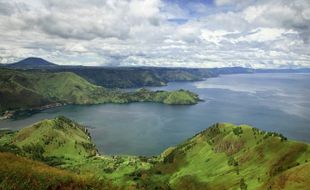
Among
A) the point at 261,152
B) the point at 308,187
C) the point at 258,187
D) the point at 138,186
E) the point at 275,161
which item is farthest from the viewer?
the point at 138,186

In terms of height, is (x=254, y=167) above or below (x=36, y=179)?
below

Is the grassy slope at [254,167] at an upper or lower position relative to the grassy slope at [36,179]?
lower

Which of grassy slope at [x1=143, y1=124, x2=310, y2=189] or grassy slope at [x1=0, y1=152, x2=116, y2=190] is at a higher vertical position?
grassy slope at [x1=0, y1=152, x2=116, y2=190]

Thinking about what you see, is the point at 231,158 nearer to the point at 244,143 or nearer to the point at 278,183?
the point at 244,143

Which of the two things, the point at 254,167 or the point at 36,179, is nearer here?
the point at 36,179

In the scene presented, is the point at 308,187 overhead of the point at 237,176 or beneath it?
overhead

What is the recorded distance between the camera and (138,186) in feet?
592

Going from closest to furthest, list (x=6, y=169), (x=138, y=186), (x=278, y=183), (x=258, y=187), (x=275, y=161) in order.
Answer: (x=6, y=169), (x=278, y=183), (x=258, y=187), (x=275, y=161), (x=138, y=186)

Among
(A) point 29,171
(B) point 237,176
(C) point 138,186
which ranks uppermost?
(A) point 29,171

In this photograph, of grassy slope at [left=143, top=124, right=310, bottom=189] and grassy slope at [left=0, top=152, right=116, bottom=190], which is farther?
grassy slope at [left=143, top=124, right=310, bottom=189]

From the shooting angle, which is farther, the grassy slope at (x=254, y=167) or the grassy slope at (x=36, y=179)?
the grassy slope at (x=254, y=167)

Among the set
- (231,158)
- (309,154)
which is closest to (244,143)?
(231,158)

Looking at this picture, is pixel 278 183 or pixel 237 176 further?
pixel 237 176

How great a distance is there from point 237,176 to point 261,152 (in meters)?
20.2
